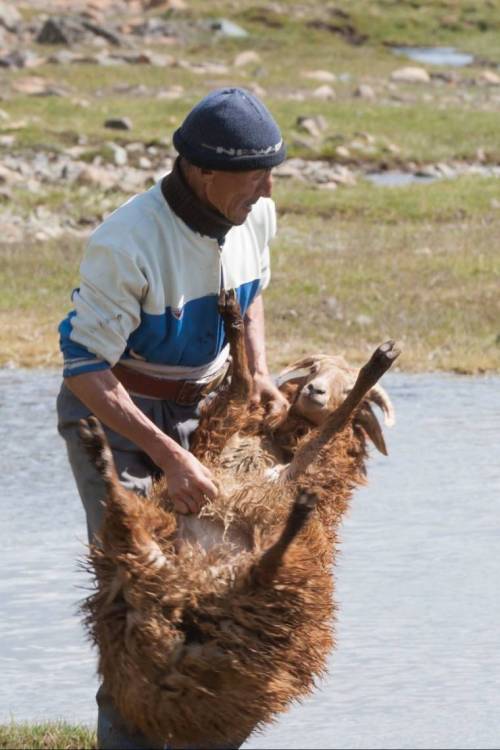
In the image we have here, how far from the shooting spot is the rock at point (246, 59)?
44875 millimetres

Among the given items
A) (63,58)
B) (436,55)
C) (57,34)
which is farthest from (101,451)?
(436,55)

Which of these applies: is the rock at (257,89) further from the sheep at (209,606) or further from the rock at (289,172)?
the sheep at (209,606)

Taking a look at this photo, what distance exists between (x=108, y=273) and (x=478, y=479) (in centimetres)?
411

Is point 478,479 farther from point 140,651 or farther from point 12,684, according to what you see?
point 140,651

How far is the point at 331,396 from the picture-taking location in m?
5.80

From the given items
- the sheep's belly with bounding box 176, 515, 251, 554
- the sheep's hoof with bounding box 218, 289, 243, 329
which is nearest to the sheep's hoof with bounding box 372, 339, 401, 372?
the sheep's hoof with bounding box 218, 289, 243, 329

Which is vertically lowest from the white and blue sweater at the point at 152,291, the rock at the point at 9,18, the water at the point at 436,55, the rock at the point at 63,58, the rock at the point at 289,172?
the water at the point at 436,55

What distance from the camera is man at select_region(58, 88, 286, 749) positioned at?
489cm

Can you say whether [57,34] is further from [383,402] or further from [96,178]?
[383,402]

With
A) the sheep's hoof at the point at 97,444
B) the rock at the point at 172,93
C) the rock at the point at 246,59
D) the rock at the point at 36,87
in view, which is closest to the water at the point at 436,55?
the rock at the point at 246,59

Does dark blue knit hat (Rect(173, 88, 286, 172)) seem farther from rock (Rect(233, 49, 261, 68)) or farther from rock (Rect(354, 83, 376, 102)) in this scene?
rock (Rect(233, 49, 261, 68))

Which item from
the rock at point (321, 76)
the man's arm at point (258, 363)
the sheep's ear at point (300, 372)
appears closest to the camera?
the man's arm at point (258, 363)

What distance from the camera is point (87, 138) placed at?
84.6 feet

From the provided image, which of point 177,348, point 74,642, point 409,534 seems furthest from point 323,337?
point 177,348
